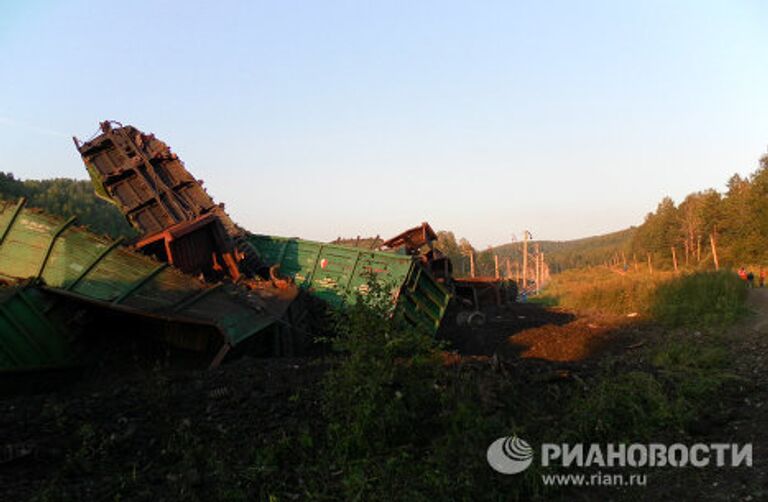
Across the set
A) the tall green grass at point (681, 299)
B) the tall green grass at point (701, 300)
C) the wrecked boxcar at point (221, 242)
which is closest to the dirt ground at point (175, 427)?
the wrecked boxcar at point (221, 242)

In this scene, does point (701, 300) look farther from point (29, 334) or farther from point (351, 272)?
point (29, 334)

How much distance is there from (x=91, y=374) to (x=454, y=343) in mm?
7572

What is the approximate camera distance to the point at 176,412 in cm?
550

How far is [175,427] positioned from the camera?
17.1 feet

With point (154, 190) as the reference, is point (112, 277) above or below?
below

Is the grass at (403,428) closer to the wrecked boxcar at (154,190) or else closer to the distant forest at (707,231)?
the wrecked boxcar at (154,190)

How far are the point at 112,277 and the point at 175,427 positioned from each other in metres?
3.70

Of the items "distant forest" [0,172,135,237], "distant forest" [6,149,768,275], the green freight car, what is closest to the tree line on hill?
"distant forest" [6,149,768,275]

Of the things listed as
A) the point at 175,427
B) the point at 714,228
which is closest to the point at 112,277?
the point at 175,427

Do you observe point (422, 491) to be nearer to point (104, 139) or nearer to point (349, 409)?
point (349, 409)

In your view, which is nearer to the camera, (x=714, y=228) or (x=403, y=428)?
(x=403, y=428)

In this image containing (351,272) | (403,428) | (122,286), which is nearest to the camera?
(403,428)

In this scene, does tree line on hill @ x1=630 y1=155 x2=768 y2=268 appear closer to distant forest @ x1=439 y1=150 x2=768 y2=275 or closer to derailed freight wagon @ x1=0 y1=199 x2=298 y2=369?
distant forest @ x1=439 y1=150 x2=768 y2=275

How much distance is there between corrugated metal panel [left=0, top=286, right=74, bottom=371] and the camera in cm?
702
